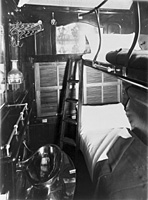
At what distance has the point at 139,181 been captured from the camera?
38.6 inches

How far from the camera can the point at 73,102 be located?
220 centimetres

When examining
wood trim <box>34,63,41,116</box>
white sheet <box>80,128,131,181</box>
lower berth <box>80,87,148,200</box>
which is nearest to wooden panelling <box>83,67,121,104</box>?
wood trim <box>34,63,41,116</box>

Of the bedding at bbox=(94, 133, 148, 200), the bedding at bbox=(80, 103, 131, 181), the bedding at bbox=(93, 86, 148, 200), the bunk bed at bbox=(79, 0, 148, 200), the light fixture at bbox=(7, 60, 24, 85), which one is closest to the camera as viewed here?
the bunk bed at bbox=(79, 0, 148, 200)

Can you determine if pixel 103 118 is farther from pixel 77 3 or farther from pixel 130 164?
pixel 77 3

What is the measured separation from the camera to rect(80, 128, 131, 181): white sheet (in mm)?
1455

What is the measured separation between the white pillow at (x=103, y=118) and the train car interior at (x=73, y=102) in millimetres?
11

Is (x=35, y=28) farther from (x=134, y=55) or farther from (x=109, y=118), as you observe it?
(x=134, y=55)

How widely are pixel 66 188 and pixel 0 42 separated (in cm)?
95

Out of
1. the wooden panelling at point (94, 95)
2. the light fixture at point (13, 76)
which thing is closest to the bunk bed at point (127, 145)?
the light fixture at point (13, 76)

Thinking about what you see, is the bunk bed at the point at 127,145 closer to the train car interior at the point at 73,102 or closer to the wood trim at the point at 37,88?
the train car interior at the point at 73,102

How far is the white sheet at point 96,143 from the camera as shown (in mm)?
1455

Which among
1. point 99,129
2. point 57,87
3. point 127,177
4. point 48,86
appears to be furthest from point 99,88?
point 127,177

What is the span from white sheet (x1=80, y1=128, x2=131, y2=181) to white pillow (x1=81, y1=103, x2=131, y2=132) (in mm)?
113

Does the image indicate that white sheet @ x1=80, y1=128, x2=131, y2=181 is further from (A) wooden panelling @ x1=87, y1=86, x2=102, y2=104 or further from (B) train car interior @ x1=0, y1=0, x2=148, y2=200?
(A) wooden panelling @ x1=87, y1=86, x2=102, y2=104
